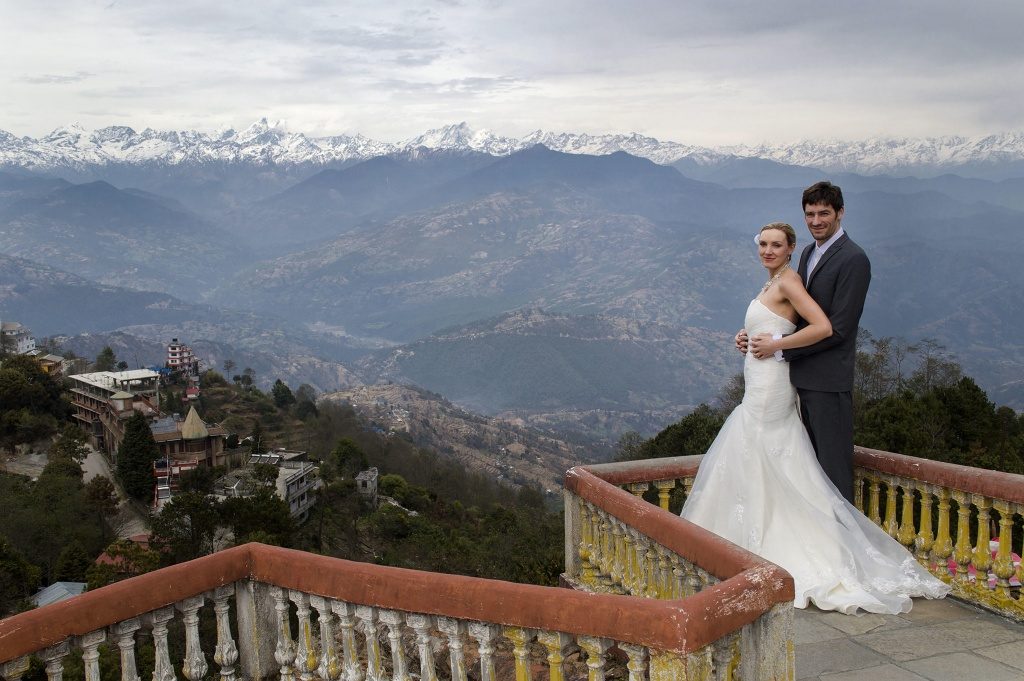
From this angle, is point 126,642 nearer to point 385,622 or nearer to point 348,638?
point 348,638

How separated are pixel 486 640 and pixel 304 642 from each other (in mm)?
1357

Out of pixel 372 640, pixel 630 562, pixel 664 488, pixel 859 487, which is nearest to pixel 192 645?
pixel 372 640

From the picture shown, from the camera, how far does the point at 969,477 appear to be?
6.06 m

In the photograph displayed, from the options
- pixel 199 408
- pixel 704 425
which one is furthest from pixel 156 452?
pixel 704 425

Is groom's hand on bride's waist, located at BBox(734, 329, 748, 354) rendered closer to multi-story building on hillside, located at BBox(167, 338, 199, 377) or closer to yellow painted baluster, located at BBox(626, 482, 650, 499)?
yellow painted baluster, located at BBox(626, 482, 650, 499)

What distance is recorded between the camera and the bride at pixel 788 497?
5609 millimetres

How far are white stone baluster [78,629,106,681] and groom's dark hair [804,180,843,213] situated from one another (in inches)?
204

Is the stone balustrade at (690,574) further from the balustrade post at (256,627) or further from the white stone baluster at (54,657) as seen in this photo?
the white stone baluster at (54,657)

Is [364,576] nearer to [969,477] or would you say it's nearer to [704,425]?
[969,477]

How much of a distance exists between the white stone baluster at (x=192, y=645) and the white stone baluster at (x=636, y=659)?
7.58 ft

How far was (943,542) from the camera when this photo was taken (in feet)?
20.4

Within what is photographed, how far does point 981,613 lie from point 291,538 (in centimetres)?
4417

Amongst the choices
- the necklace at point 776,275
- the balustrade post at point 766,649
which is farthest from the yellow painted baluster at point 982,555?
the balustrade post at point 766,649

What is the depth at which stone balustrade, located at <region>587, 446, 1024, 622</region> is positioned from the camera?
5703 millimetres
